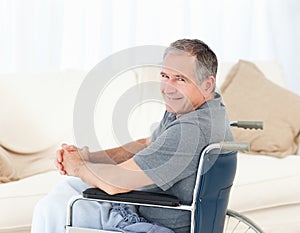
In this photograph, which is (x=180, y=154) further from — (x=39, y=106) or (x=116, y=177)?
(x=39, y=106)

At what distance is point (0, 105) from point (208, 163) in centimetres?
148

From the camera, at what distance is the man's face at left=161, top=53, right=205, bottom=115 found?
2.06 metres

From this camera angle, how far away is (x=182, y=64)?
81.0 inches

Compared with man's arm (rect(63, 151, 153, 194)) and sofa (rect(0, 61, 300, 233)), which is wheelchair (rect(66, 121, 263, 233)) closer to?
man's arm (rect(63, 151, 153, 194))

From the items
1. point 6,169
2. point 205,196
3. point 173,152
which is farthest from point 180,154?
point 6,169

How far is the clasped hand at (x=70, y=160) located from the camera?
206 centimetres

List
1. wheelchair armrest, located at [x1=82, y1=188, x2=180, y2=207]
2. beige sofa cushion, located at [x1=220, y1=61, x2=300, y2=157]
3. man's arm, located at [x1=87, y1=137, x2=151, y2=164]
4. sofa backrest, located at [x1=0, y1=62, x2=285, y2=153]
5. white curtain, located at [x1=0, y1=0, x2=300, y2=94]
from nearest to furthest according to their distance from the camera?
wheelchair armrest, located at [x1=82, y1=188, x2=180, y2=207] → man's arm, located at [x1=87, y1=137, x2=151, y2=164] → sofa backrest, located at [x1=0, y1=62, x2=285, y2=153] → beige sofa cushion, located at [x1=220, y1=61, x2=300, y2=157] → white curtain, located at [x1=0, y1=0, x2=300, y2=94]

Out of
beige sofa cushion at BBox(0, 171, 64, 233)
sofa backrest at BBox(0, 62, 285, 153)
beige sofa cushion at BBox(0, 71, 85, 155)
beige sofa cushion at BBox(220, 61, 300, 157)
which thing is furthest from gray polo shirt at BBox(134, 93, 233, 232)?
beige sofa cushion at BBox(220, 61, 300, 157)

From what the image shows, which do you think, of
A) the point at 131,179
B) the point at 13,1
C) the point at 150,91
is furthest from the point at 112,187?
the point at 13,1

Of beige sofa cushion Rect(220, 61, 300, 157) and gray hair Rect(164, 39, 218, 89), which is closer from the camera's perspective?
gray hair Rect(164, 39, 218, 89)

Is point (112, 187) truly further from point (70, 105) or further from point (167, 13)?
point (167, 13)

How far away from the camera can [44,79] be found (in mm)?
3389

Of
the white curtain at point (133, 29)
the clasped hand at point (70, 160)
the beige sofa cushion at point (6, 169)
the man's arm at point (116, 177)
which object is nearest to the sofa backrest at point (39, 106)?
the beige sofa cushion at point (6, 169)

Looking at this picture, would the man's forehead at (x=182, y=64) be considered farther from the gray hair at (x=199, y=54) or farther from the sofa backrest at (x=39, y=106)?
the sofa backrest at (x=39, y=106)
